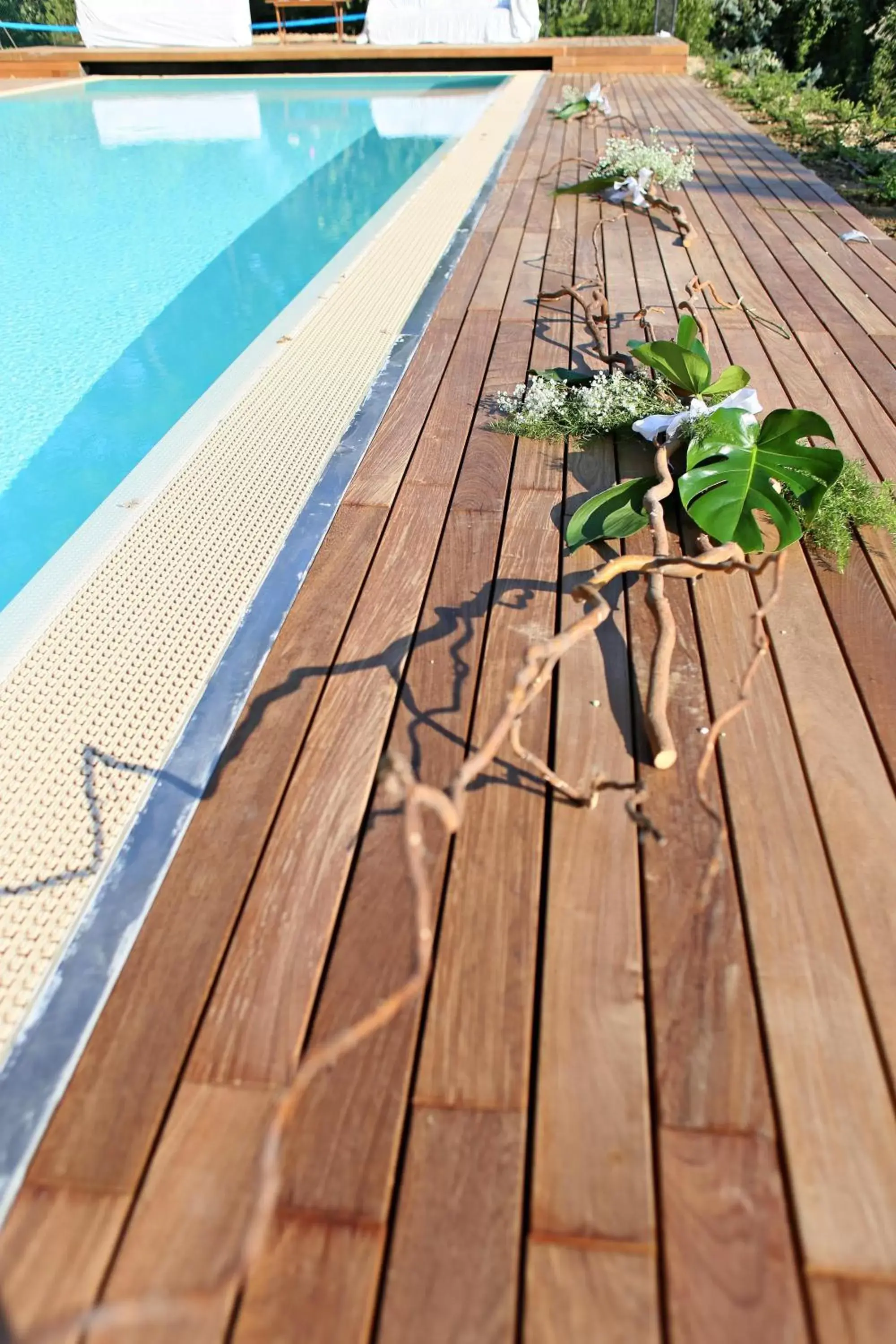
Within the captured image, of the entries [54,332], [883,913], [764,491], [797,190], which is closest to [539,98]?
[797,190]

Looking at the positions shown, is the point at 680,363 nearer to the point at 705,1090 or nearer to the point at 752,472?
the point at 752,472

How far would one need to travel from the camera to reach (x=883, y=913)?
48.2 inches

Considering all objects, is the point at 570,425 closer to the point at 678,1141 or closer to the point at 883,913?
the point at 883,913

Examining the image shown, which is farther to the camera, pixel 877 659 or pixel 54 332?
pixel 54 332

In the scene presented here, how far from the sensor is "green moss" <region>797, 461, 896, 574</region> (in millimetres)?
1941

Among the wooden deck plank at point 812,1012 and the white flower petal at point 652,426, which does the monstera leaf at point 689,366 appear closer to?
the white flower petal at point 652,426

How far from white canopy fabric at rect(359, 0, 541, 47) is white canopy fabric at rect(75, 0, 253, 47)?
5.12ft

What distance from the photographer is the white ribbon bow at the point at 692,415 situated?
6.93 ft

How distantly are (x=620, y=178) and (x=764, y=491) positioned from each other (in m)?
3.47

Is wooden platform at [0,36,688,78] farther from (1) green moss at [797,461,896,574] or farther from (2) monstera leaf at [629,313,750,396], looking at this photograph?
(1) green moss at [797,461,896,574]

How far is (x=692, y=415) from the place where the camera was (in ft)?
6.97

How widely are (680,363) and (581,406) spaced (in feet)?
0.95

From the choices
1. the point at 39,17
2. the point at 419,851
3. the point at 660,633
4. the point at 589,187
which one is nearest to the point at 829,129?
the point at 589,187

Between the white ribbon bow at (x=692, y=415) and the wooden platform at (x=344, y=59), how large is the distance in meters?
9.39
